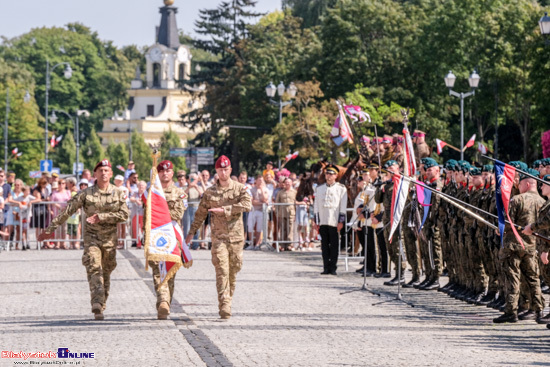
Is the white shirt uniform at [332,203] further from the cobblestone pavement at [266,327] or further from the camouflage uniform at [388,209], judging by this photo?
the camouflage uniform at [388,209]

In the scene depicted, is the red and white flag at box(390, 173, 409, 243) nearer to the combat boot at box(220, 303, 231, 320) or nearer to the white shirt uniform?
the combat boot at box(220, 303, 231, 320)

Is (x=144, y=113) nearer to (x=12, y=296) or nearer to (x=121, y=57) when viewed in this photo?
(x=121, y=57)

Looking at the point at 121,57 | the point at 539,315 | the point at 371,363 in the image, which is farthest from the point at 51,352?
the point at 121,57

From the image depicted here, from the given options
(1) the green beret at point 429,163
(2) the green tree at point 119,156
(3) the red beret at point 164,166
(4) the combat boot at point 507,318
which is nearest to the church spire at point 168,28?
(2) the green tree at point 119,156

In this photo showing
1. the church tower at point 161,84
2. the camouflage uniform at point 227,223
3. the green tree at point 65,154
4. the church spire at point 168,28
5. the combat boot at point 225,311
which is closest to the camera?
the combat boot at point 225,311

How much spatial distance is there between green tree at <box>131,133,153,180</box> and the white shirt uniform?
Answer: 10344 cm

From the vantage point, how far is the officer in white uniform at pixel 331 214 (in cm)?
2167

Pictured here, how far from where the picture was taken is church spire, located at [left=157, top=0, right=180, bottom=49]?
6442 inches

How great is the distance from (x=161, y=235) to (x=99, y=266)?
0.83 meters

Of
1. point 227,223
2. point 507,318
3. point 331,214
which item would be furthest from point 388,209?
point 507,318

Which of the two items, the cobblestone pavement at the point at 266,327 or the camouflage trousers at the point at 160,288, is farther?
the camouflage trousers at the point at 160,288

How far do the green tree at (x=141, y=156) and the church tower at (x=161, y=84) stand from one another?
28.3 m

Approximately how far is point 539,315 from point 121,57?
145 m

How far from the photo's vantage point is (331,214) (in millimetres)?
21734
